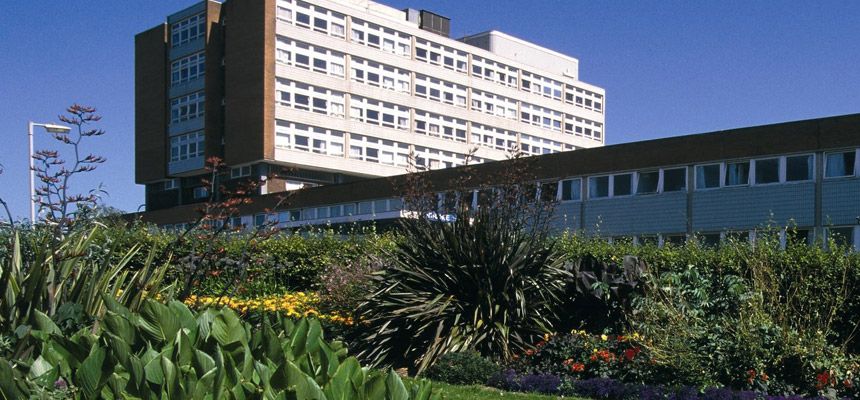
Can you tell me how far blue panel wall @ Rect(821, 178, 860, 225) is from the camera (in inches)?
1104

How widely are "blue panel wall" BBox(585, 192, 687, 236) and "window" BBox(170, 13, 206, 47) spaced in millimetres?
39474

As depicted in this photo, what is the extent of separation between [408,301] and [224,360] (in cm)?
806

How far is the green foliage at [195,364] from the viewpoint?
2998 millimetres

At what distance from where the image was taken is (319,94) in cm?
6138

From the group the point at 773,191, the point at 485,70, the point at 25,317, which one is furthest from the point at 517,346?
the point at 485,70

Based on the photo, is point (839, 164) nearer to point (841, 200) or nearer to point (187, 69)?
point (841, 200)

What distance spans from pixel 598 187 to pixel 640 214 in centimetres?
236

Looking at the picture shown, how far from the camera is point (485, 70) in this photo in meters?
73.1

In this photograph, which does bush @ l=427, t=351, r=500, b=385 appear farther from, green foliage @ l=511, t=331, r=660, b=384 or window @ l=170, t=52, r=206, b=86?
window @ l=170, t=52, r=206, b=86

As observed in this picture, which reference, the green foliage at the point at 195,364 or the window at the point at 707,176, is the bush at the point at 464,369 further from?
the window at the point at 707,176

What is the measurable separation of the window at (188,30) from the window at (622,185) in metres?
39.7

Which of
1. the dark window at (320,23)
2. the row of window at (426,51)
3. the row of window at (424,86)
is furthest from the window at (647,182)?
the dark window at (320,23)


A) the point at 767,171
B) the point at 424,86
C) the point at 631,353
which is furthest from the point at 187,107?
the point at 631,353

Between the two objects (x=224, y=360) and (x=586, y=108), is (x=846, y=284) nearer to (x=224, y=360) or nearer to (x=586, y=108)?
(x=224, y=360)
